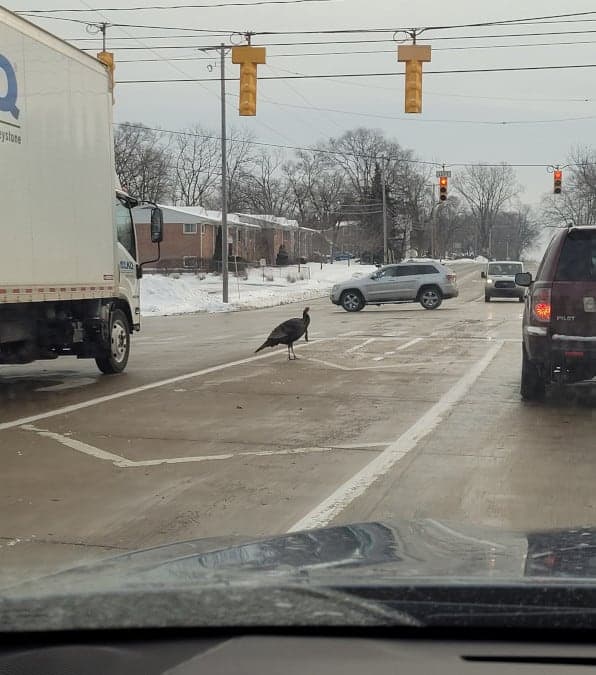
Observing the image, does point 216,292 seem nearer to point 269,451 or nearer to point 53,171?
point 53,171

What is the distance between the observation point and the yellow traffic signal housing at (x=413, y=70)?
17672 mm

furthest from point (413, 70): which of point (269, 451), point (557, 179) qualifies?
point (557, 179)

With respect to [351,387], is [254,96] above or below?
above

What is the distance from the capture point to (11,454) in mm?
7516

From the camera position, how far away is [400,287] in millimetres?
32375

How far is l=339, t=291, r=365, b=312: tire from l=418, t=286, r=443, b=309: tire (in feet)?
7.49

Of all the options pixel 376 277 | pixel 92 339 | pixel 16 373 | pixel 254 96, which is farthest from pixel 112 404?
pixel 376 277

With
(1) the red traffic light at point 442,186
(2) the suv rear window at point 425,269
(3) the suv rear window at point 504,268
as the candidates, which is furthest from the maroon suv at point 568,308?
(3) the suv rear window at point 504,268

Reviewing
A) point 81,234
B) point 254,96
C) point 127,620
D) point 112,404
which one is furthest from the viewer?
point 254,96

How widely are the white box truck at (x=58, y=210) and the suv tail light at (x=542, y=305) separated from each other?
5730 mm

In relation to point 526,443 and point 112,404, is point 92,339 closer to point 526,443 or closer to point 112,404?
point 112,404

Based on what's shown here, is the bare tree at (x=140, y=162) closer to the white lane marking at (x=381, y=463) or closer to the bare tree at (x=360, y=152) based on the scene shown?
the bare tree at (x=360, y=152)

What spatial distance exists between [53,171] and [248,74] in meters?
8.04

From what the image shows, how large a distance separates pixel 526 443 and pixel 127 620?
6240 mm
